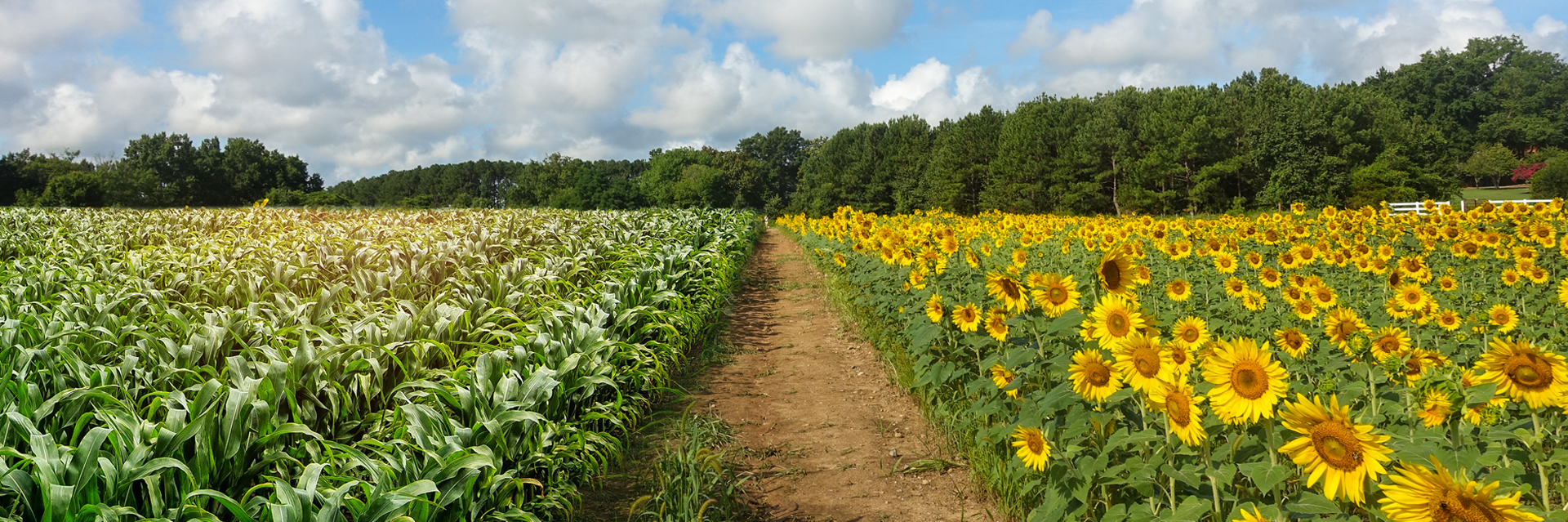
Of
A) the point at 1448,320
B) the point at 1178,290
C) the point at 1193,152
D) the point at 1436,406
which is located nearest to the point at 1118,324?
the point at 1436,406

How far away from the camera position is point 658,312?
5594mm

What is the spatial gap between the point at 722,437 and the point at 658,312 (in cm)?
172

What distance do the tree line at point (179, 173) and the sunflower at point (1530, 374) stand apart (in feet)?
151

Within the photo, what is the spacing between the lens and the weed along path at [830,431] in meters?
3.35

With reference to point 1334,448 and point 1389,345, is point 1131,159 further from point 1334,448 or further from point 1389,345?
point 1334,448

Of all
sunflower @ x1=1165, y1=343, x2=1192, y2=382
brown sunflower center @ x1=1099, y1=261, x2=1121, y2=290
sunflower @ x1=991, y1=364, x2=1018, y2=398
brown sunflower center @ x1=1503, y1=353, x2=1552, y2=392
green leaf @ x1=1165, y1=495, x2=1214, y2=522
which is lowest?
green leaf @ x1=1165, y1=495, x2=1214, y2=522

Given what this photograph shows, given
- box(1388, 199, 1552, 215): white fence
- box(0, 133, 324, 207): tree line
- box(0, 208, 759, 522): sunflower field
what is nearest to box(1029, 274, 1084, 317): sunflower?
box(0, 208, 759, 522): sunflower field

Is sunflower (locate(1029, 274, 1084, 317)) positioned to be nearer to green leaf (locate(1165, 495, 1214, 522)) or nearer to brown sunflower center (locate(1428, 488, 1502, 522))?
green leaf (locate(1165, 495, 1214, 522))

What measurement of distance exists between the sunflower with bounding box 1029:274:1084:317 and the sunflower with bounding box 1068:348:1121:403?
550 mm

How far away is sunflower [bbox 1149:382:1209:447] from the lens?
6.16 ft

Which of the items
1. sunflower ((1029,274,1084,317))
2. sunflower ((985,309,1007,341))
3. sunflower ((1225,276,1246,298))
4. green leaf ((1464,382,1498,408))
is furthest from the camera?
sunflower ((1225,276,1246,298))

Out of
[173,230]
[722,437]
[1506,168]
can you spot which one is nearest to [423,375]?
[722,437]

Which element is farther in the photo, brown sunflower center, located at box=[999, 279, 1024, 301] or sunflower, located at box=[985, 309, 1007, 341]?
sunflower, located at box=[985, 309, 1007, 341]

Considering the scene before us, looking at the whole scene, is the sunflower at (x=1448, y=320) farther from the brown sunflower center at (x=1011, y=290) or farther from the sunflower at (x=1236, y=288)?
the brown sunflower center at (x=1011, y=290)
